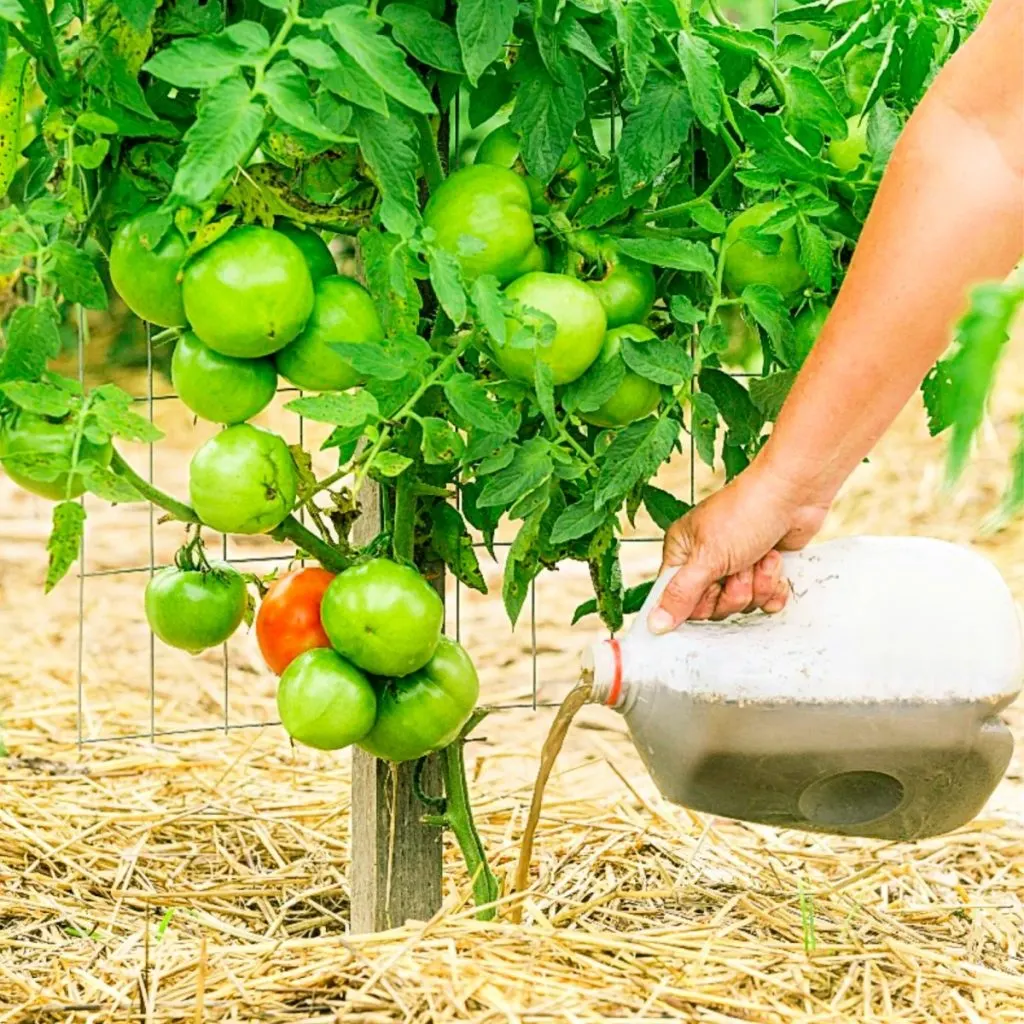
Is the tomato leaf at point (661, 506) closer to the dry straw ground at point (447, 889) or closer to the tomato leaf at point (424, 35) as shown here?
the dry straw ground at point (447, 889)

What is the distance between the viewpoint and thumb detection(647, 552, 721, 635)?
1.33 metres

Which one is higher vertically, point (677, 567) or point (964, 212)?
point (964, 212)

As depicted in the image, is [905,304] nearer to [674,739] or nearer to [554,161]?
[554,161]

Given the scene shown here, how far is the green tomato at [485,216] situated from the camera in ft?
4.12

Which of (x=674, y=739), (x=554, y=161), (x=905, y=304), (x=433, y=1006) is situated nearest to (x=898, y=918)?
(x=674, y=739)

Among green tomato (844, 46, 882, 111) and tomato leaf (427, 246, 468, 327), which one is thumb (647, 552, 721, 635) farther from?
green tomato (844, 46, 882, 111)

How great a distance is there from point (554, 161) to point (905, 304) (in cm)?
30

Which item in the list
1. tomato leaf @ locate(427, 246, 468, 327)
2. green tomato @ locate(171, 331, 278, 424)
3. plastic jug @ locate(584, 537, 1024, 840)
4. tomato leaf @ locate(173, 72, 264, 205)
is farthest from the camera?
plastic jug @ locate(584, 537, 1024, 840)

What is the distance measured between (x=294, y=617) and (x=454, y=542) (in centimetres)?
17

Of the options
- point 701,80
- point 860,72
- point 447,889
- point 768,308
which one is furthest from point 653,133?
point 447,889

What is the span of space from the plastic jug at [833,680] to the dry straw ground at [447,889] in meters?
0.04

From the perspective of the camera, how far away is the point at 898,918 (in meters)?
1.74

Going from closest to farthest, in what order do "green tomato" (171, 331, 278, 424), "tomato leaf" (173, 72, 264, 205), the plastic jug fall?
1. "tomato leaf" (173, 72, 264, 205)
2. "green tomato" (171, 331, 278, 424)
3. the plastic jug

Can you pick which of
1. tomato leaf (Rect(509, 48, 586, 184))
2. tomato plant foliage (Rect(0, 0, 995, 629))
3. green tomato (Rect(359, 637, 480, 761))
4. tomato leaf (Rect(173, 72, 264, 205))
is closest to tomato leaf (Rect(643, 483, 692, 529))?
tomato plant foliage (Rect(0, 0, 995, 629))
